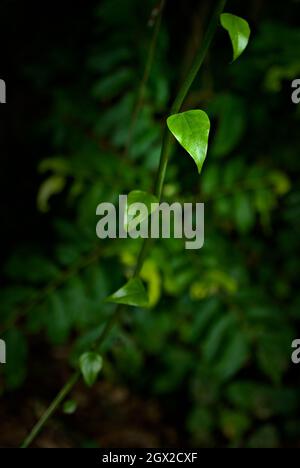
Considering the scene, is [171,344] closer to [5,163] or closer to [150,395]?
[150,395]

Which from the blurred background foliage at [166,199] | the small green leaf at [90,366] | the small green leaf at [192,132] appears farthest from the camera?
the blurred background foliage at [166,199]

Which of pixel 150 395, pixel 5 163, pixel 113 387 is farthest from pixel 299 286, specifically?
pixel 5 163

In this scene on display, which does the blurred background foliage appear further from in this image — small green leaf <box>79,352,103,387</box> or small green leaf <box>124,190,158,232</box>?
small green leaf <box>124,190,158,232</box>

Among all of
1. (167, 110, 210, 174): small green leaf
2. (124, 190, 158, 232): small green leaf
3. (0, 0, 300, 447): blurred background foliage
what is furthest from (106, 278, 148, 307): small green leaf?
(0, 0, 300, 447): blurred background foliage

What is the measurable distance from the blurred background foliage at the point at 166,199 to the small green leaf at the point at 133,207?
660 millimetres

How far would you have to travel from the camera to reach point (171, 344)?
5.55 ft

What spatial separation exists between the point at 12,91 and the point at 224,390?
4.61 ft

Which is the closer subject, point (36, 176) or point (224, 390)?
point (224, 390)

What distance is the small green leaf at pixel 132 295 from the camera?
677mm

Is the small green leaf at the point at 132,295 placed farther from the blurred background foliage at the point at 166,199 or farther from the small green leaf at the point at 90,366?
the blurred background foliage at the point at 166,199

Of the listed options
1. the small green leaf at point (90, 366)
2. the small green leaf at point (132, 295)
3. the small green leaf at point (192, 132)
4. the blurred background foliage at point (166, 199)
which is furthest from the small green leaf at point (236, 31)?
the blurred background foliage at point (166, 199)

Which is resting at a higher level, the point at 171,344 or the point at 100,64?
the point at 100,64

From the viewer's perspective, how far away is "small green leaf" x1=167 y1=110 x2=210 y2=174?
1.93 feet
